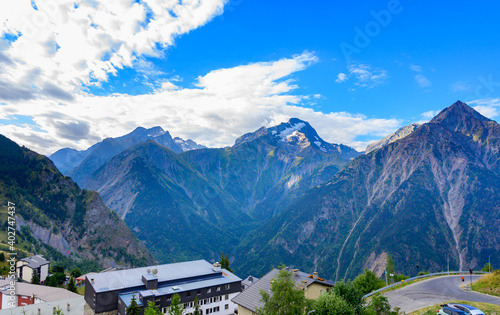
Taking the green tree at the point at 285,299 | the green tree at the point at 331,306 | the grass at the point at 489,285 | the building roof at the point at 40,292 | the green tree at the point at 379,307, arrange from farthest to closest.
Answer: the building roof at the point at 40,292 < the grass at the point at 489,285 < the green tree at the point at 379,307 < the green tree at the point at 285,299 < the green tree at the point at 331,306

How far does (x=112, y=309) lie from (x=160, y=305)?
398 inches

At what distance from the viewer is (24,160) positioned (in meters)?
198

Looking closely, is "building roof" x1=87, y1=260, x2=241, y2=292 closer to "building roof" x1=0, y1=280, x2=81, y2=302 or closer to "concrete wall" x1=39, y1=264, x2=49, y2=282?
"building roof" x1=0, y1=280, x2=81, y2=302

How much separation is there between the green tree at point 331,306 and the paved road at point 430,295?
15256 mm

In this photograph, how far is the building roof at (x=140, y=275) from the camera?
215 ft

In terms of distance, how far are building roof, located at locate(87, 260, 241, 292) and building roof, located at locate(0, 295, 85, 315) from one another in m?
5.89

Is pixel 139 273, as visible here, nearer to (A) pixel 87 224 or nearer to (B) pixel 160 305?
(B) pixel 160 305

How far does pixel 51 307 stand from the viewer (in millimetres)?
63594

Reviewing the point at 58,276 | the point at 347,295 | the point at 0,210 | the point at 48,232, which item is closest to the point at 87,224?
the point at 48,232

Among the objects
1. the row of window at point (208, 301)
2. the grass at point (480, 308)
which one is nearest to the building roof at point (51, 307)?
the row of window at point (208, 301)

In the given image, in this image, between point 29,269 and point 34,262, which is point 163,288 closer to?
point 29,269

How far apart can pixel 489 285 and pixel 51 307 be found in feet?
283

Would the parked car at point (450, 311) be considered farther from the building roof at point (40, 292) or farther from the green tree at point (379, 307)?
the building roof at point (40, 292)

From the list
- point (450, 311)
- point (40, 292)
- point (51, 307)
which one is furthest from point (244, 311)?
point (40, 292)
